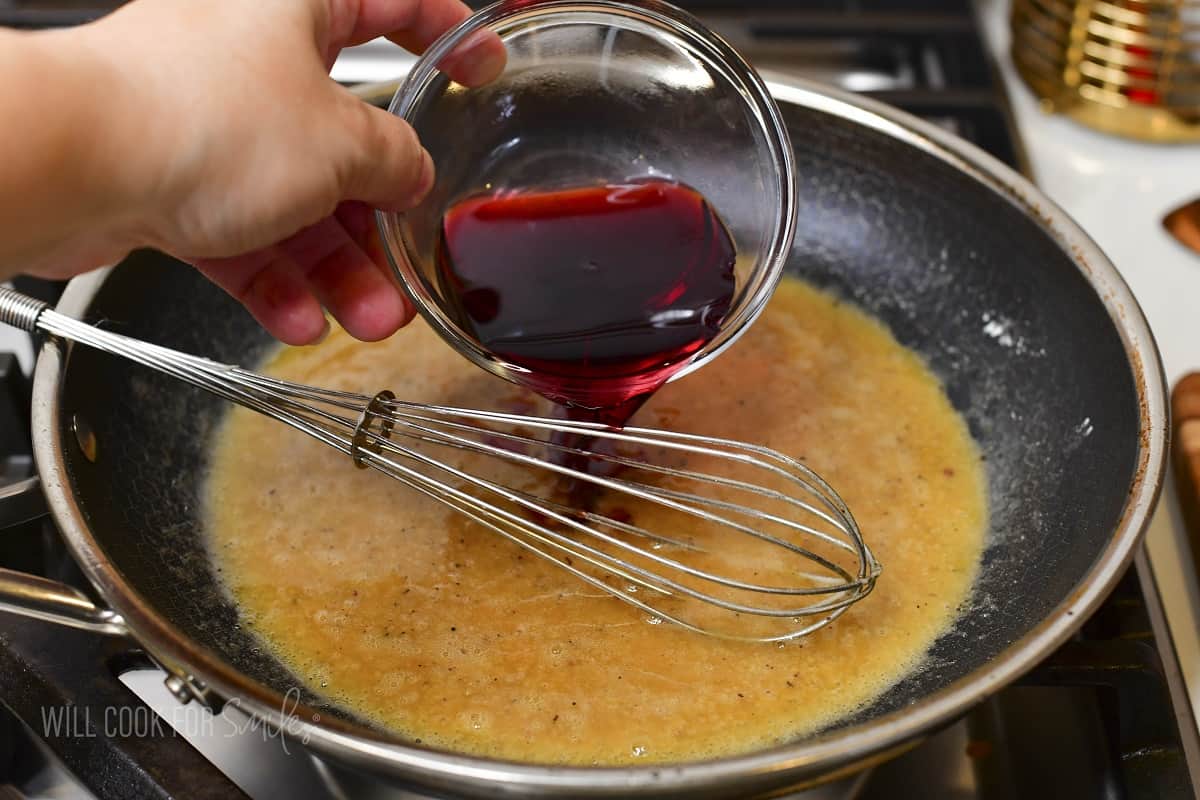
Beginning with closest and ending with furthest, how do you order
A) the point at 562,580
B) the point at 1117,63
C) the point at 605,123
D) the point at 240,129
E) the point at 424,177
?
1. the point at 240,129
2. the point at 424,177
3. the point at 562,580
4. the point at 605,123
5. the point at 1117,63

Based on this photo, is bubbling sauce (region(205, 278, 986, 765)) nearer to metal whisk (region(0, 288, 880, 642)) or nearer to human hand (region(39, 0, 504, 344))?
metal whisk (region(0, 288, 880, 642))

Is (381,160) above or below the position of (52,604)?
above

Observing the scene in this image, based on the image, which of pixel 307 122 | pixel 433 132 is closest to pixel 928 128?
pixel 433 132

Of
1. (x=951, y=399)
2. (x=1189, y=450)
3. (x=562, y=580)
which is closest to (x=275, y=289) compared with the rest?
(x=562, y=580)

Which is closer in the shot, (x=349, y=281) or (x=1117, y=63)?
(x=349, y=281)

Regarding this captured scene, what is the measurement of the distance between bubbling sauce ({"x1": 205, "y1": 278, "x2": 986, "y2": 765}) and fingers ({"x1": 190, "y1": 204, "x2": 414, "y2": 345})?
4.9 inches

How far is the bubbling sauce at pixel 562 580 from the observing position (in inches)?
26.7

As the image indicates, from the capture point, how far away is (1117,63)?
110 centimetres

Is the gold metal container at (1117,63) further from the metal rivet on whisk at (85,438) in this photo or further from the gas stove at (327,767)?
the metal rivet on whisk at (85,438)


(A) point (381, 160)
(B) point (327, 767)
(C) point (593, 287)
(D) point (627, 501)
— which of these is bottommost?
(B) point (327, 767)

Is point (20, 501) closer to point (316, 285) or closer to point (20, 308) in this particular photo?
point (20, 308)

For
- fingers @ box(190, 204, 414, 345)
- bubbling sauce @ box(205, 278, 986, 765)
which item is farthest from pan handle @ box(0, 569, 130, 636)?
fingers @ box(190, 204, 414, 345)

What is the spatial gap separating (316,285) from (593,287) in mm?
196

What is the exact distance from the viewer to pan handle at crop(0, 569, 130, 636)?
60cm
